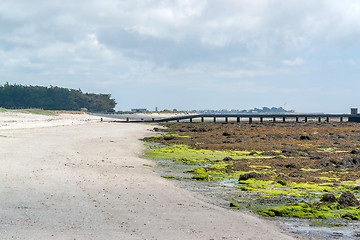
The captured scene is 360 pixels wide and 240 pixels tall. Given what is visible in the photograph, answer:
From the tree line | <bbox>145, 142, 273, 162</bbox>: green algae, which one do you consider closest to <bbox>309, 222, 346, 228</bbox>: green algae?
<bbox>145, 142, 273, 162</bbox>: green algae

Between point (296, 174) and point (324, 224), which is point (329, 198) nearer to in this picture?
point (324, 224)

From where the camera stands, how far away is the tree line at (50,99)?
156375mm

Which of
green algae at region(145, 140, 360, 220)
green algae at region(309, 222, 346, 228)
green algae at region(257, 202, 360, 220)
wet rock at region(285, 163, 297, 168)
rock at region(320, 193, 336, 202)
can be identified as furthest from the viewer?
wet rock at region(285, 163, 297, 168)

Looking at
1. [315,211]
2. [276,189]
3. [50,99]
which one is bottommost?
[276,189]

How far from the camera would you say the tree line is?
513 ft

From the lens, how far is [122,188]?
1255 centimetres

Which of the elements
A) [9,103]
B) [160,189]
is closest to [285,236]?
[160,189]

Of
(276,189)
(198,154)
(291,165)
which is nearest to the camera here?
(276,189)

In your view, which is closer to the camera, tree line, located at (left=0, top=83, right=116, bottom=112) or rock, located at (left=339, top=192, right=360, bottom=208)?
rock, located at (left=339, top=192, right=360, bottom=208)

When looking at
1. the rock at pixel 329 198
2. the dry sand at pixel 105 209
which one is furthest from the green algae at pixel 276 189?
the dry sand at pixel 105 209

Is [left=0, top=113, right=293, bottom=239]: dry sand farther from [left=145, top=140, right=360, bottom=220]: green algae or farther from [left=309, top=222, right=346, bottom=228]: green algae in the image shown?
[left=145, top=140, right=360, bottom=220]: green algae

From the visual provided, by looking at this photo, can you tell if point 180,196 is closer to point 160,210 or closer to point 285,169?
point 160,210

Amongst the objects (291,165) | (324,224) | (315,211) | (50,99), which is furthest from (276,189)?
(50,99)

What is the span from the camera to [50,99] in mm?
162250
